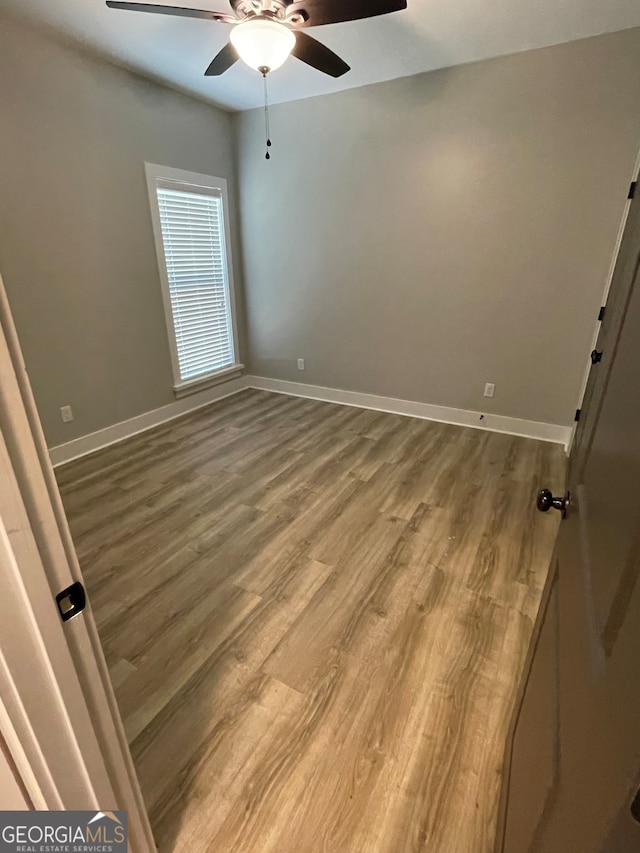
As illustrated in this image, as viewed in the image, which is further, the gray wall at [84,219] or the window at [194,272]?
the window at [194,272]

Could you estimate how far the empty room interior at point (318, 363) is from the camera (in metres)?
1.31

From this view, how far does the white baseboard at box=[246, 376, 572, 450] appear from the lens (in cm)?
340

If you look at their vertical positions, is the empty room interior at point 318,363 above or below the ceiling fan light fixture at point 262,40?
below

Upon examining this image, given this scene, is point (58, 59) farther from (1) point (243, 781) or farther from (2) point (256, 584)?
(1) point (243, 781)

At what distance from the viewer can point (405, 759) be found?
1268 millimetres

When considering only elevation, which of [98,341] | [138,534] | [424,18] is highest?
[424,18]

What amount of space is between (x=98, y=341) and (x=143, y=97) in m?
1.86

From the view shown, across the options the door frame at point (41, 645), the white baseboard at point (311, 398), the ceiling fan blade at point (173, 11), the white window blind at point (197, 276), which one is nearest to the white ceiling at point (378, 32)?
the ceiling fan blade at point (173, 11)

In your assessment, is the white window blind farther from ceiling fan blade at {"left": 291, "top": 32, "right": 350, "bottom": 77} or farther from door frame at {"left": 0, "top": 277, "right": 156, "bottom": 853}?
door frame at {"left": 0, "top": 277, "right": 156, "bottom": 853}

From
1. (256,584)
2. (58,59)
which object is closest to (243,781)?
(256,584)

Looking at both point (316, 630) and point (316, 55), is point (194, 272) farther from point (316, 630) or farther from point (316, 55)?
point (316, 630)

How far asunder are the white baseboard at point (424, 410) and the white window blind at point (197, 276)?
705 millimetres

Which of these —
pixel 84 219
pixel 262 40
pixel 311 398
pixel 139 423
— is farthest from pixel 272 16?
pixel 311 398

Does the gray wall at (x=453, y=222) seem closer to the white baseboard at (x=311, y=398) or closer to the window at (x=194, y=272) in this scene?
the white baseboard at (x=311, y=398)
